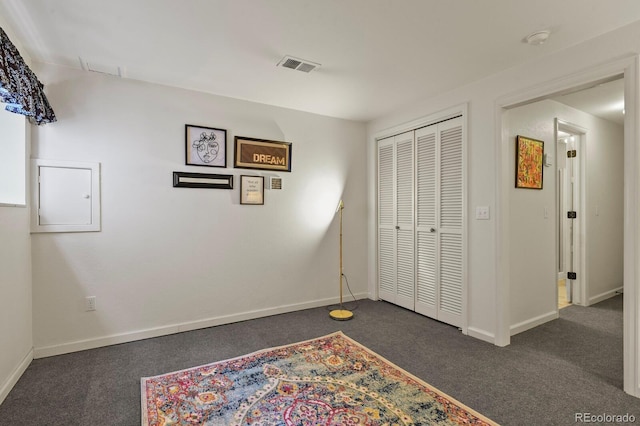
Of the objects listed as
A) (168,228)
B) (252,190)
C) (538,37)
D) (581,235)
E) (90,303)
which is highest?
(538,37)

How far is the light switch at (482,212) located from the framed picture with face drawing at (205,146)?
255 cm

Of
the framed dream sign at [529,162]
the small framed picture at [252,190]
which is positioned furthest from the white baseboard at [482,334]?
the small framed picture at [252,190]

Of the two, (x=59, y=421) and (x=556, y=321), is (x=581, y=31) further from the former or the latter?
(x=59, y=421)

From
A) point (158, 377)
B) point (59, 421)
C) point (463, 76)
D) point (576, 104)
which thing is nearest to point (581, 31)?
point (463, 76)

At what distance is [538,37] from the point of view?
2273 millimetres

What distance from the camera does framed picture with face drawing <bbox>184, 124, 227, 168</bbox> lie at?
129 inches

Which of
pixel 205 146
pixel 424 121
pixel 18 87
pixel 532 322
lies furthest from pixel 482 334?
pixel 18 87

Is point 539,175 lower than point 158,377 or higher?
higher

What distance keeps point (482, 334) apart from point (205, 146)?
10.6 feet

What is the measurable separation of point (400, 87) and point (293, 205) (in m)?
1.73

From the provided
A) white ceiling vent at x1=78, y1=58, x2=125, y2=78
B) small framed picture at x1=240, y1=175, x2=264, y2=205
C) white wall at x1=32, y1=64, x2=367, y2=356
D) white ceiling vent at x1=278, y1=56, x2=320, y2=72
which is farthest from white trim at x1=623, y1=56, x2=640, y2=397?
white ceiling vent at x1=78, y1=58, x2=125, y2=78

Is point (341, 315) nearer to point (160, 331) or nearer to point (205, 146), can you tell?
point (160, 331)

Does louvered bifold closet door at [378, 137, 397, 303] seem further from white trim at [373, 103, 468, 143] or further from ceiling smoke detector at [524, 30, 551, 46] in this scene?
ceiling smoke detector at [524, 30, 551, 46]

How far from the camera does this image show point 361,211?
4.46 meters
